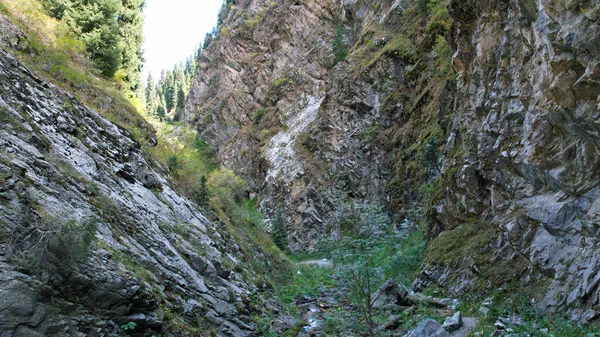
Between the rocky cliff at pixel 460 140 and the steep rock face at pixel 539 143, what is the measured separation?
0.04 m

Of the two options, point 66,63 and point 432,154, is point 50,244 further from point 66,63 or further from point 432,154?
point 432,154

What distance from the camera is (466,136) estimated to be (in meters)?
16.1

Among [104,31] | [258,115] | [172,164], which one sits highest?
[258,115]

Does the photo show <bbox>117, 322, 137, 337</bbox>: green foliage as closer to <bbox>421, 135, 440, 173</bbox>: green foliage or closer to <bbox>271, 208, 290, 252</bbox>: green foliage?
<bbox>421, 135, 440, 173</bbox>: green foliage

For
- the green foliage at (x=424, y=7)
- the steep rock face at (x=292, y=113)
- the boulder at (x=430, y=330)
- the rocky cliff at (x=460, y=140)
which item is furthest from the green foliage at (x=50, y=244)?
the green foliage at (x=424, y=7)

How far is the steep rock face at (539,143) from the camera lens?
8641 mm

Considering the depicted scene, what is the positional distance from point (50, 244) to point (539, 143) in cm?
1139

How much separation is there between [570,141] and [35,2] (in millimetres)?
21545

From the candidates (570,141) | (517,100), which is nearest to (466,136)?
(517,100)

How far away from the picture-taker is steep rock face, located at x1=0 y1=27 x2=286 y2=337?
5492 millimetres

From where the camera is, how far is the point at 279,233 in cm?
3812

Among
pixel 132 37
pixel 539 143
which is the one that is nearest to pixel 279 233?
pixel 132 37

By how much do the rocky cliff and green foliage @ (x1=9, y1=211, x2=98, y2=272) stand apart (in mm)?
6499

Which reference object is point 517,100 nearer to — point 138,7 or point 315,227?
point 138,7
